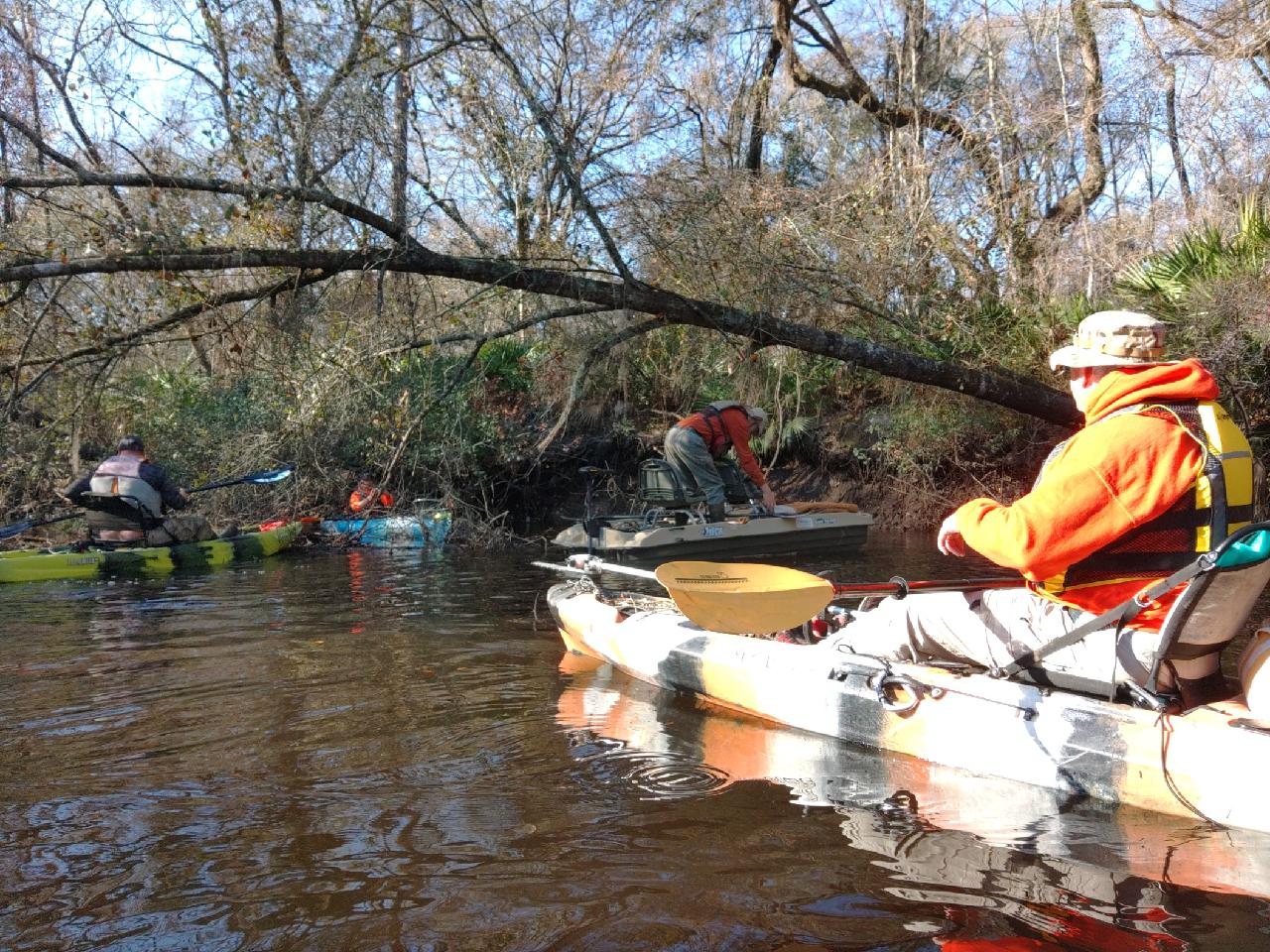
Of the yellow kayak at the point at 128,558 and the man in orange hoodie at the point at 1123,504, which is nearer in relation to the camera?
the man in orange hoodie at the point at 1123,504

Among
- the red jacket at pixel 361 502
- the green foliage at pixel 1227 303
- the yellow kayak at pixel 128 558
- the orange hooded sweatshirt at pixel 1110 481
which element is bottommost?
the yellow kayak at pixel 128 558

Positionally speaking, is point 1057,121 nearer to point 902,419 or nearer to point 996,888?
point 902,419

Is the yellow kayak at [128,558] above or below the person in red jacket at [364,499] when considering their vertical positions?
below

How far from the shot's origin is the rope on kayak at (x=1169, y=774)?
12.0ft

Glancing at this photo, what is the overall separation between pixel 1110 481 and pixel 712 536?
7.84 metres

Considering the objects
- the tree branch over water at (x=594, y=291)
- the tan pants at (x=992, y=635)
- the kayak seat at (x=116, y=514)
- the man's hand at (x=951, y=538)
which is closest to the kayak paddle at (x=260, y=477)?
the kayak seat at (x=116, y=514)

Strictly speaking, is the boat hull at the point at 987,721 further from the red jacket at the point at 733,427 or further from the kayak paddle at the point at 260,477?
the kayak paddle at the point at 260,477

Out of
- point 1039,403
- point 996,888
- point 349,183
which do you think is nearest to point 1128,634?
point 996,888

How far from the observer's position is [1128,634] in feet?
12.7

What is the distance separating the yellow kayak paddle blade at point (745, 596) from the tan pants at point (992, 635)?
1.06ft

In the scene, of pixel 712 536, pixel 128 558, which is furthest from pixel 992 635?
pixel 128 558

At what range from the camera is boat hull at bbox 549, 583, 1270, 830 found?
3.62m

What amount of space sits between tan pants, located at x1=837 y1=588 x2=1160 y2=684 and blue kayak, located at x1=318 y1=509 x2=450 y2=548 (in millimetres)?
8825

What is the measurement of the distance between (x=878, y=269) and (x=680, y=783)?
8750 millimetres
